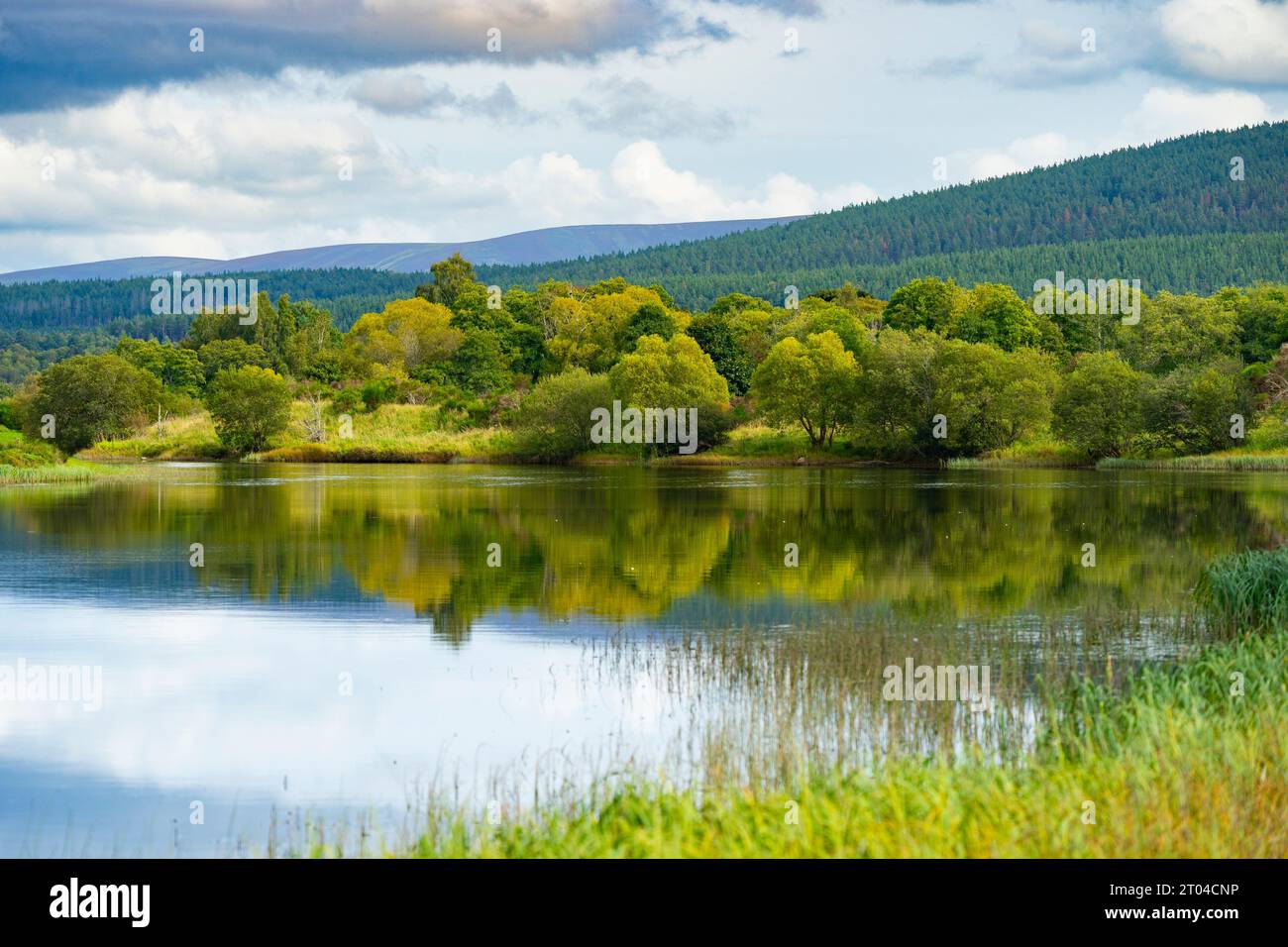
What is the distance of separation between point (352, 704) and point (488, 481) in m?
46.7

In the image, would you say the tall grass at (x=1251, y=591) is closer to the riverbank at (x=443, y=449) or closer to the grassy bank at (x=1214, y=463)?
the grassy bank at (x=1214, y=463)

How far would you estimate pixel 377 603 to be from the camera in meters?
22.3

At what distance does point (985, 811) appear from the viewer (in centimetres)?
850

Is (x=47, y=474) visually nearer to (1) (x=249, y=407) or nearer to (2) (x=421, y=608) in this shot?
(1) (x=249, y=407)

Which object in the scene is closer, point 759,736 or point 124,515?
point 759,736

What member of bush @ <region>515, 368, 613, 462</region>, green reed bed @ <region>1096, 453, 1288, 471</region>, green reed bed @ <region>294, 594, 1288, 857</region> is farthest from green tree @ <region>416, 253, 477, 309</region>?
green reed bed @ <region>294, 594, 1288, 857</region>

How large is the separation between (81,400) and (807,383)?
4505cm

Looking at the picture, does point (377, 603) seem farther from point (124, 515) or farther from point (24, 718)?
point (124, 515)

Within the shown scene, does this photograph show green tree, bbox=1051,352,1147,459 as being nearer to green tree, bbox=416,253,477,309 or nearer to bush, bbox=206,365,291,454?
bush, bbox=206,365,291,454

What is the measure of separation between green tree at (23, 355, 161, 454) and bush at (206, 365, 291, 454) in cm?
575

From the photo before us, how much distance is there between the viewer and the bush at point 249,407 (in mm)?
86000

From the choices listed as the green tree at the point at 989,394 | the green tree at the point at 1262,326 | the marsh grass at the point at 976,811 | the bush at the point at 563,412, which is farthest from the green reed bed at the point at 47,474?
the green tree at the point at 1262,326

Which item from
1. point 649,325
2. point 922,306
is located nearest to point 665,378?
point 649,325
